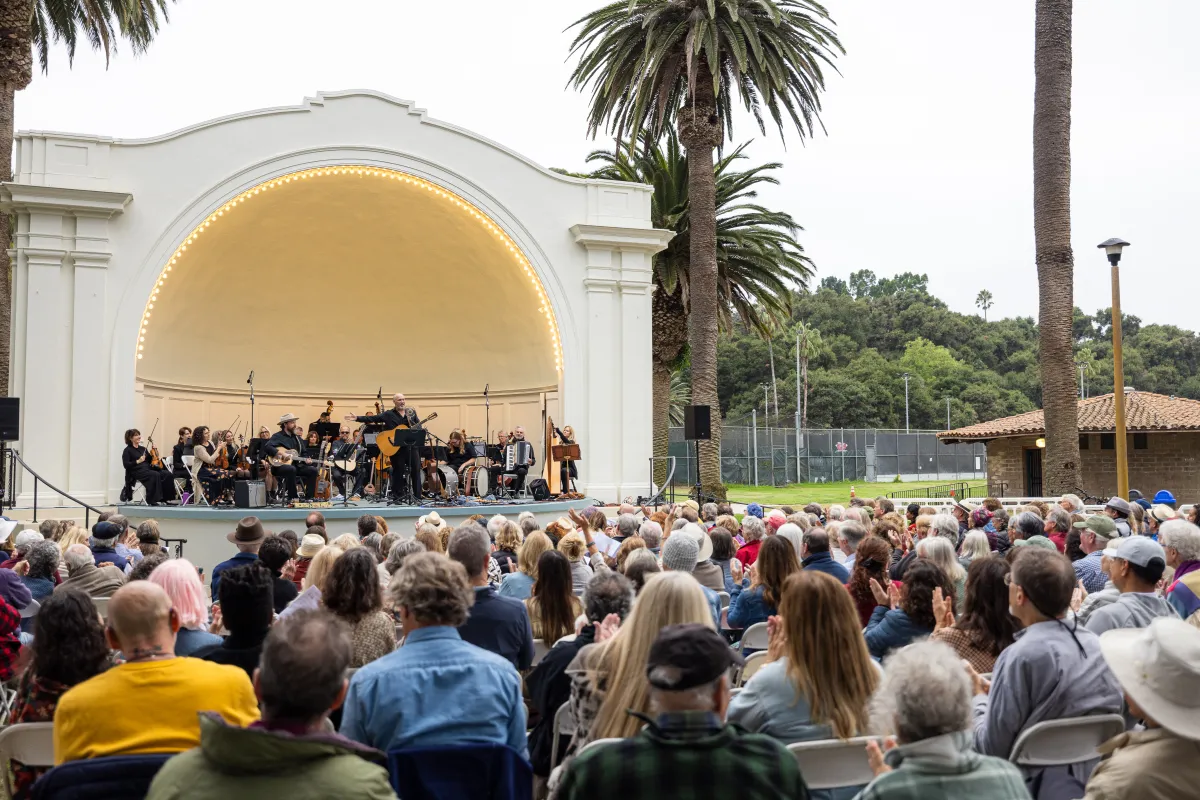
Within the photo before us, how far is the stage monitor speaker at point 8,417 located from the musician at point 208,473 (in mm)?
2951

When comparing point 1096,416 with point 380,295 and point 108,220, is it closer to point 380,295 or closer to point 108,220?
point 380,295

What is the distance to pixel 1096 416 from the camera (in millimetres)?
26969

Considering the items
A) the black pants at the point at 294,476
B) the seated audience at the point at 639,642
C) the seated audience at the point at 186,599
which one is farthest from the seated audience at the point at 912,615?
the black pants at the point at 294,476

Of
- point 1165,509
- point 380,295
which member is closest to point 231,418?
point 380,295

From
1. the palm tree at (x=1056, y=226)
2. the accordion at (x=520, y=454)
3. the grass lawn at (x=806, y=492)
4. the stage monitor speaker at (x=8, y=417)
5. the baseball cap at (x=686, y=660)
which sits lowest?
the grass lawn at (x=806, y=492)

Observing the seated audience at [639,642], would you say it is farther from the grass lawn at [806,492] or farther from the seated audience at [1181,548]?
the grass lawn at [806,492]

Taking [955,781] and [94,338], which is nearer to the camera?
[955,781]

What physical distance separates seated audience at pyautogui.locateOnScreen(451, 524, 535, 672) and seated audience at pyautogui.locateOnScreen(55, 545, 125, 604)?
304 cm

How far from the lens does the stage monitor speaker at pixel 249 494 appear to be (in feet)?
52.9

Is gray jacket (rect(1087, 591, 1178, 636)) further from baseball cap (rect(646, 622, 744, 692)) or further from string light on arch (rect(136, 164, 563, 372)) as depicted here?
string light on arch (rect(136, 164, 563, 372))

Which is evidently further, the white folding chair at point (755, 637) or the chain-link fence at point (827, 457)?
the chain-link fence at point (827, 457)

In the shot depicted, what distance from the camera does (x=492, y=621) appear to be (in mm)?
4793

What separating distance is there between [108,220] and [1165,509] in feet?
53.4

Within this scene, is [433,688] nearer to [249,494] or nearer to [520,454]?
[249,494]
